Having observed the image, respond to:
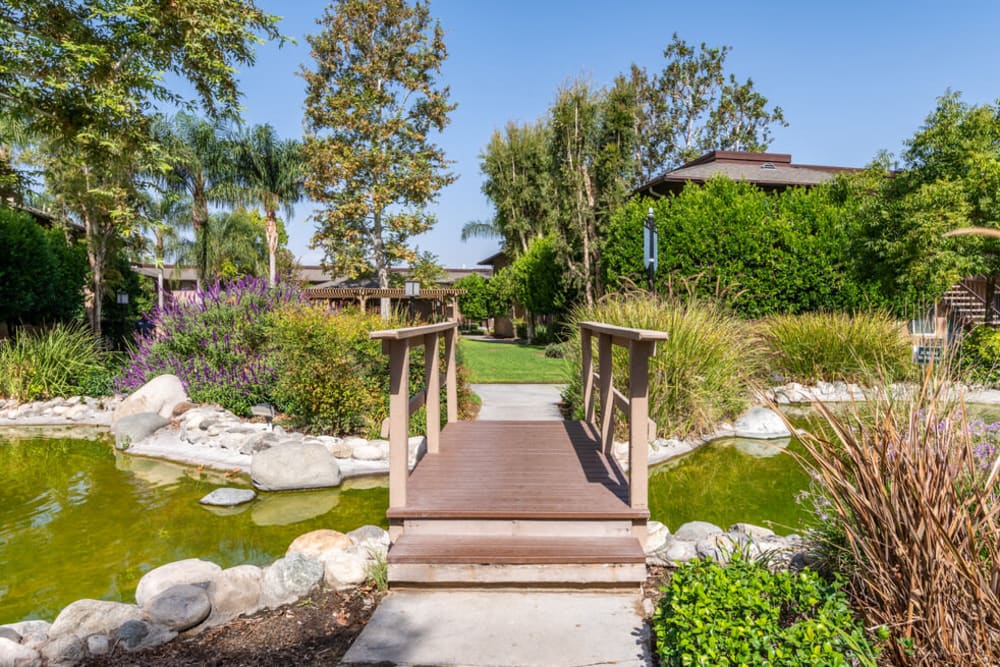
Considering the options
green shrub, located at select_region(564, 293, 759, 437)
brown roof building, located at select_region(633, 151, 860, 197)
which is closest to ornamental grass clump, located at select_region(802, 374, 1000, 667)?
green shrub, located at select_region(564, 293, 759, 437)

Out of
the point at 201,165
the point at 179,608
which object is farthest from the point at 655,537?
the point at 201,165

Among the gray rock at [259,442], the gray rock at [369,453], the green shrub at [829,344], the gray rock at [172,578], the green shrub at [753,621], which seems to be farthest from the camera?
the green shrub at [829,344]

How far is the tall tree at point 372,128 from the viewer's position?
26297 mm

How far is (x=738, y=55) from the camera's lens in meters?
32.7

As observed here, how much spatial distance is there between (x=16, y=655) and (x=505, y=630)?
223 cm

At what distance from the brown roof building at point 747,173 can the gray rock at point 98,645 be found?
18.4 meters

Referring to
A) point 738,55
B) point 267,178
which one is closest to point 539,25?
point 267,178

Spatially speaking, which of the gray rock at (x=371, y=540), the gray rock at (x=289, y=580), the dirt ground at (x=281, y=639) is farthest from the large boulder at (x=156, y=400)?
the dirt ground at (x=281, y=639)

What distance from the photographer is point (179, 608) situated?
9.87ft

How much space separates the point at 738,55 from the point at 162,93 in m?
30.7

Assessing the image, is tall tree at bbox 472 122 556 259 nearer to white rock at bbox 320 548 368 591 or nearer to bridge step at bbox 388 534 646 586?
white rock at bbox 320 548 368 591

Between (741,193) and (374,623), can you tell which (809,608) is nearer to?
(374,623)

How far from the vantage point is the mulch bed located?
8.79 feet

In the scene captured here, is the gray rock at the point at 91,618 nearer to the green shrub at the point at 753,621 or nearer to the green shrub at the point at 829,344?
the green shrub at the point at 753,621
